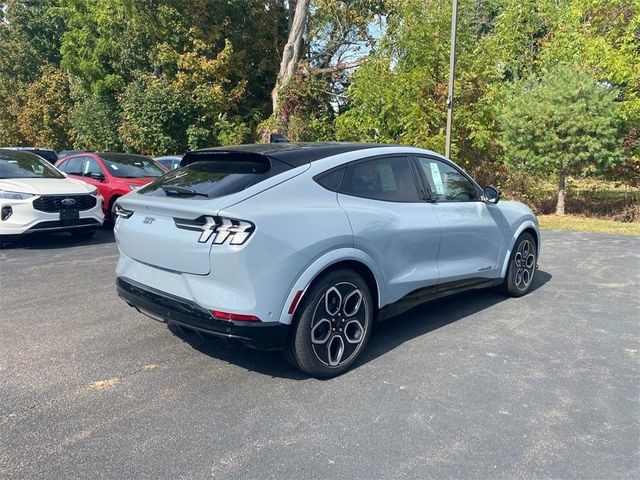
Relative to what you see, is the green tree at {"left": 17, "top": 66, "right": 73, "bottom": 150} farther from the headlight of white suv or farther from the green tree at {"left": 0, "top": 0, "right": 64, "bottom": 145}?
the headlight of white suv

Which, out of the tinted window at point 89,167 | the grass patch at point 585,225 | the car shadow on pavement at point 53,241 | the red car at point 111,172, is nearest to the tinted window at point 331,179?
the car shadow on pavement at point 53,241

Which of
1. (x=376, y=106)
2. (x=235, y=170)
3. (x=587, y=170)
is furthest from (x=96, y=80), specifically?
(x=235, y=170)

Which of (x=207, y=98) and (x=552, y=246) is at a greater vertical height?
(x=207, y=98)

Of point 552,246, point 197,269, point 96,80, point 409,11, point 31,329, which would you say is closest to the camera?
point 197,269

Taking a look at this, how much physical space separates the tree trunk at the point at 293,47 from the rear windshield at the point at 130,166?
1146cm

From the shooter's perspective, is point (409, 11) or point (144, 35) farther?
point (144, 35)

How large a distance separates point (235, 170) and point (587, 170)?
12.5m

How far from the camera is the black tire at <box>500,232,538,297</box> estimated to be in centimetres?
560

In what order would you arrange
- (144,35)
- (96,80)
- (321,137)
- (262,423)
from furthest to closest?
(96,80)
(144,35)
(321,137)
(262,423)

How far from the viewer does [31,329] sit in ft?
14.9

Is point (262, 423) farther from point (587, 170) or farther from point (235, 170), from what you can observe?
point (587, 170)

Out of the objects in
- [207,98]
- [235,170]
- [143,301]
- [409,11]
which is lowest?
[143,301]

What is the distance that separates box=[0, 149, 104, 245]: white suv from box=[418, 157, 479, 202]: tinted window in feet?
20.4

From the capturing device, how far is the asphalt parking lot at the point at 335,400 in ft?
8.66
